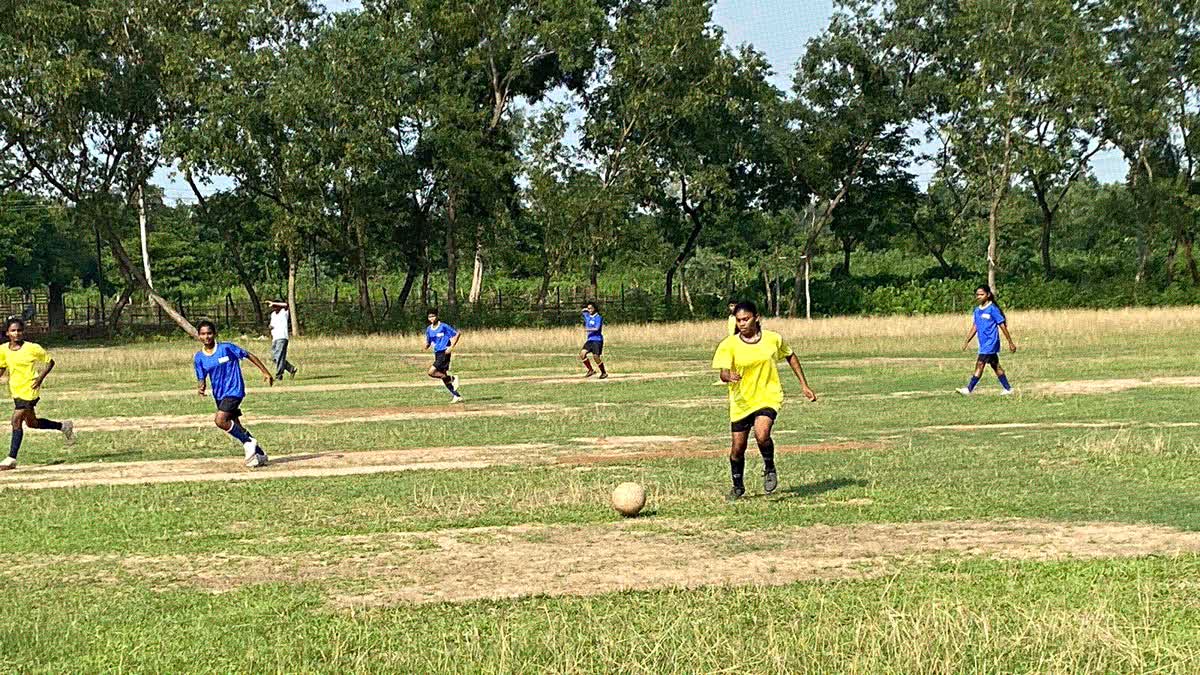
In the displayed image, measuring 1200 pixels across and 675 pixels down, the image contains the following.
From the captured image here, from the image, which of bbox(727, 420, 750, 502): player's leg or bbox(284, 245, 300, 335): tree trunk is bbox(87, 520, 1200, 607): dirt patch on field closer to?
bbox(727, 420, 750, 502): player's leg

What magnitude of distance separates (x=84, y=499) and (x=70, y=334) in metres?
61.3

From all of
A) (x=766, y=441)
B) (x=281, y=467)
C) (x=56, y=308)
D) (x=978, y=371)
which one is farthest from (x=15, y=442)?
(x=56, y=308)

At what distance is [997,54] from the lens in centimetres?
7081

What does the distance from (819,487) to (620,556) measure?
12.9 ft

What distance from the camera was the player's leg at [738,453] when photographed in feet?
42.7

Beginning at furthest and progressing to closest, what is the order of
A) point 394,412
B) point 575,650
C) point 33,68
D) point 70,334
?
1. point 70,334
2. point 33,68
3. point 394,412
4. point 575,650

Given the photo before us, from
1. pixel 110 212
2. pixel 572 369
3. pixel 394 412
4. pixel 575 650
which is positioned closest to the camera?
pixel 575 650

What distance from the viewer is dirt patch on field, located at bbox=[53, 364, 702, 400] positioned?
31.0m

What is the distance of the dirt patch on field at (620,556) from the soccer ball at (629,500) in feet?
0.82

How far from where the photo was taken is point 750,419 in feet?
42.6

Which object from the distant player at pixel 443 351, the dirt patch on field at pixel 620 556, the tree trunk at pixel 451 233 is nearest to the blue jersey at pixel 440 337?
the distant player at pixel 443 351

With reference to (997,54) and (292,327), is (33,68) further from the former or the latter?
(997,54)

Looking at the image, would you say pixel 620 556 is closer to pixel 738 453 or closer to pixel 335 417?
pixel 738 453

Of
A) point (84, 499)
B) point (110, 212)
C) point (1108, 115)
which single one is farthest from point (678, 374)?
point (1108, 115)
